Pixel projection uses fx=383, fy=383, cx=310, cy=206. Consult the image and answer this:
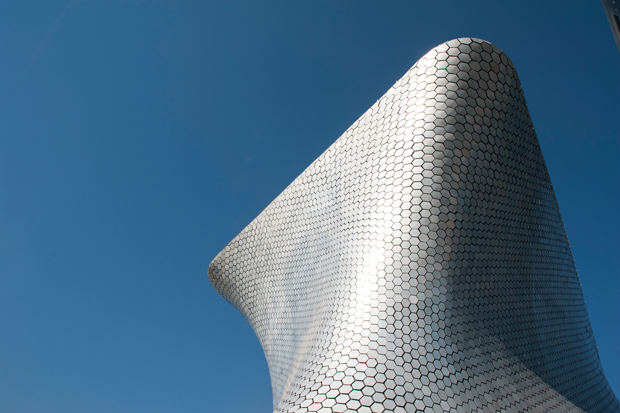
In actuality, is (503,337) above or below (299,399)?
below

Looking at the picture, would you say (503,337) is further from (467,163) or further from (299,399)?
(299,399)

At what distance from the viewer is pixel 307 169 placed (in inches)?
207

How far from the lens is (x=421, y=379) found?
2639 mm

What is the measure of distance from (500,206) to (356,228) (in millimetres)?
1423

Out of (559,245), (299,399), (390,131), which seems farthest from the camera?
(559,245)

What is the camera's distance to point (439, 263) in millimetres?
3145

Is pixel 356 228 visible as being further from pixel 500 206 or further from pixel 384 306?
pixel 500 206

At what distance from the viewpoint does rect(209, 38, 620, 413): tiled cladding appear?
9.00 feet

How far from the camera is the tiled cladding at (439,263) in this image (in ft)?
9.00

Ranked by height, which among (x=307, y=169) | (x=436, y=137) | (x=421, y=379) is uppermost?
(x=307, y=169)

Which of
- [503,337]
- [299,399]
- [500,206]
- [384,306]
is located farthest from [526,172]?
[299,399]

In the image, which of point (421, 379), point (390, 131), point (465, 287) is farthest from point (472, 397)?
point (390, 131)

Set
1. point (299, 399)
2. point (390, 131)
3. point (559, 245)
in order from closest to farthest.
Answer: point (299, 399), point (390, 131), point (559, 245)

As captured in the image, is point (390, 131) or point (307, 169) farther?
point (307, 169)
